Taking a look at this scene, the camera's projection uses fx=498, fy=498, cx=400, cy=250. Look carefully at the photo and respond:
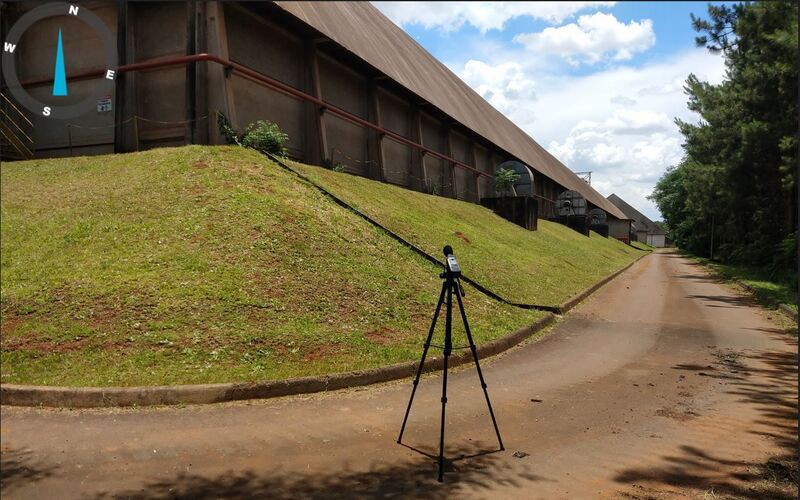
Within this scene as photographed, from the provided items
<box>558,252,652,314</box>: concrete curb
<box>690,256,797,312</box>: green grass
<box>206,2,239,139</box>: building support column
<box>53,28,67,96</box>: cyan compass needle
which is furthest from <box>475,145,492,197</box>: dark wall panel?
<box>53,28,67,96</box>: cyan compass needle

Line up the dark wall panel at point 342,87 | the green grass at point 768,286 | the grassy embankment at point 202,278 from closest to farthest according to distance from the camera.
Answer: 1. the grassy embankment at point 202,278
2. the green grass at point 768,286
3. the dark wall panel at point 342,87

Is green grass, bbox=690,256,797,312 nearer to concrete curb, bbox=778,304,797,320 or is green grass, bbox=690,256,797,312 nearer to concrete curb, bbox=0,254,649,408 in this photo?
concrete curb, bbox=778,304,797,320

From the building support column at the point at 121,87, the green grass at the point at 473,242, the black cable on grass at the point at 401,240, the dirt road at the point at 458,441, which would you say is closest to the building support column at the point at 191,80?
the building support column at the point at 121,87

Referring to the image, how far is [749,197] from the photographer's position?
1017 inches

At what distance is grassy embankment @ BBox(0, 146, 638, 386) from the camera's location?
6.36 meters

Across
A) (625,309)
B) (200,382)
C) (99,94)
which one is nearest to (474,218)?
(625,309)

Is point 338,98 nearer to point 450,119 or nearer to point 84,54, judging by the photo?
point 84,54

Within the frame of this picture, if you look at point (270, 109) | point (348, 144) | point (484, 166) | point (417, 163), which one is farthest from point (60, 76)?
point (484, 166)

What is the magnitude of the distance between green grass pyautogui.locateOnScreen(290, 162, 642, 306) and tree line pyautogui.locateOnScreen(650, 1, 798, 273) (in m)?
8.80

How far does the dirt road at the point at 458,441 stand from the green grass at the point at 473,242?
5782mm

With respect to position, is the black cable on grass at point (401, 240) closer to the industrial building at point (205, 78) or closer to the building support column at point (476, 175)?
the industrial building at point (205, 78)

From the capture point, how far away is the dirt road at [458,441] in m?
3.75

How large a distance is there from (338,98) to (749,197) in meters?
21.6

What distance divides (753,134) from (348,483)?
77.2ft
